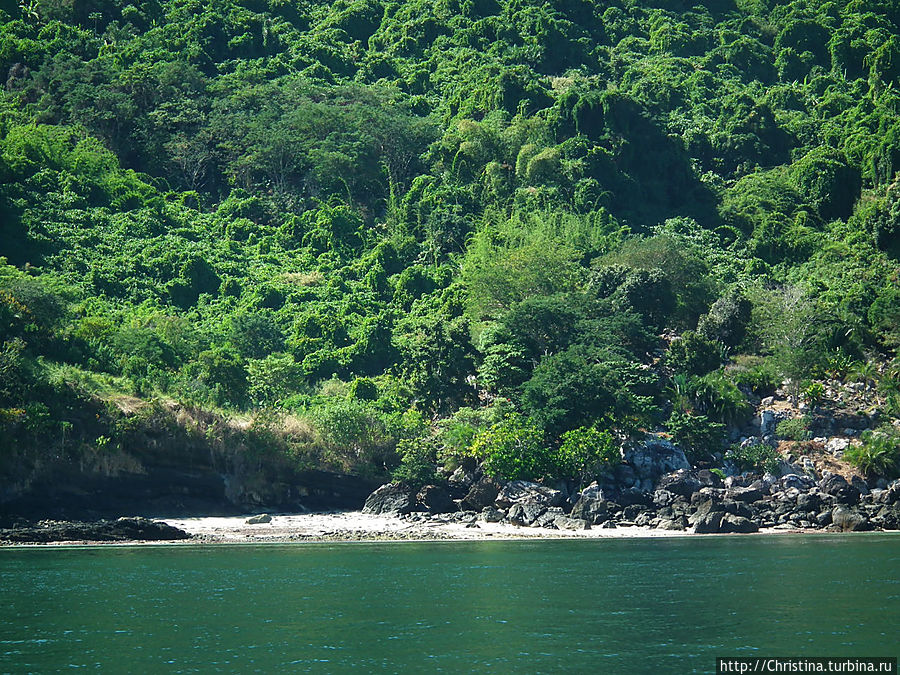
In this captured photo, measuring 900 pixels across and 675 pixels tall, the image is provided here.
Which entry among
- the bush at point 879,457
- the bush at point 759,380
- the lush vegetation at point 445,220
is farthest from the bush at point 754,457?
the bush at point 759,380

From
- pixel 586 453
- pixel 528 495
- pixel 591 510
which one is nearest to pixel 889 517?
pixel 591 510

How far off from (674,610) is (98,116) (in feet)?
212

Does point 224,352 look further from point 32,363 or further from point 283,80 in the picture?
point 283,80

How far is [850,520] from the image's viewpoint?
43.9 metres

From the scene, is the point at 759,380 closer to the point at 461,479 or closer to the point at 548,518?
the point at 548,518

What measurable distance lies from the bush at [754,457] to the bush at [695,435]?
98cm

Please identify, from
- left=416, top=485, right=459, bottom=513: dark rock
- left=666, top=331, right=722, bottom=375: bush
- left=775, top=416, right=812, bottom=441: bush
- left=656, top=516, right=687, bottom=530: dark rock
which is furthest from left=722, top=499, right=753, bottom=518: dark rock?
left=416, top=485, right=459, bottom=513: dark rock

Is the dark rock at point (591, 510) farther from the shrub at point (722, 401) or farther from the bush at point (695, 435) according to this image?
the shrub at point (722, 401)

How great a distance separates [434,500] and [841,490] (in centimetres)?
1756

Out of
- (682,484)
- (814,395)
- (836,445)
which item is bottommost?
(682,484)

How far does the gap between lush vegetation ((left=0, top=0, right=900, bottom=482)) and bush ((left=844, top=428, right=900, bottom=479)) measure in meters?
0.31

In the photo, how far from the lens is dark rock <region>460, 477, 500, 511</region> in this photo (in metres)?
46.5

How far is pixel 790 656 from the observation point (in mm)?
21250

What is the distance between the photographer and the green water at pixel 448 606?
21875mm
